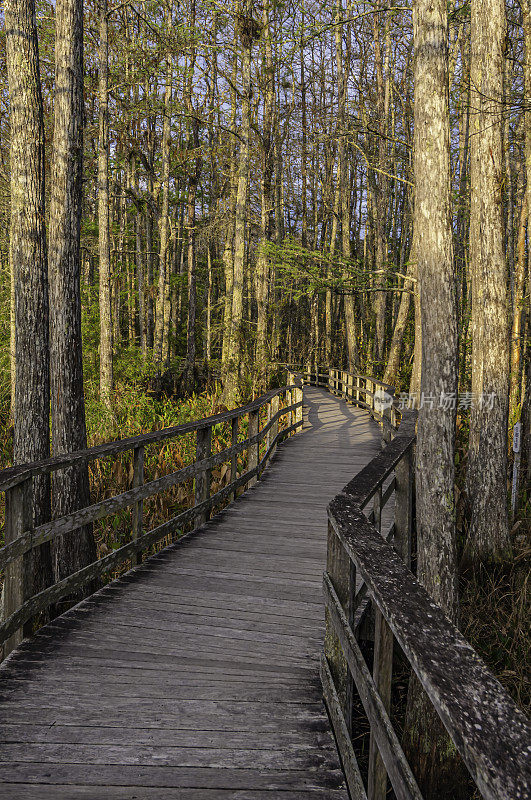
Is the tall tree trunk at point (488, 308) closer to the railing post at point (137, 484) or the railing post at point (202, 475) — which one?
the railing post at point (202, 475)

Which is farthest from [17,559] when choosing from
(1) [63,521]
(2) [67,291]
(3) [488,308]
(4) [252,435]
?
(3) [488,308]

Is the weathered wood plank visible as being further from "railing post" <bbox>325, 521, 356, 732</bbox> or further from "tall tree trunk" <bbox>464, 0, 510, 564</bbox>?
"tall tree trunk" <bbox>464, 0, 510, 564</bbox>

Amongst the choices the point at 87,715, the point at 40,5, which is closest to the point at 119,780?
the point at 87,715

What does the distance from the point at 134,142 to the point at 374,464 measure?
20280mm

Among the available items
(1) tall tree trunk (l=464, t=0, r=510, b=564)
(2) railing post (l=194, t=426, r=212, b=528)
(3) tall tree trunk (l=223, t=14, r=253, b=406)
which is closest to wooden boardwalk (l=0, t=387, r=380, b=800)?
(2) railing post (l=194, t=426, r=212, b=528)

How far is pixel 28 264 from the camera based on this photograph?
17.9 feet

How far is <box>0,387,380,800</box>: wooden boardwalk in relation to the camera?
248cm

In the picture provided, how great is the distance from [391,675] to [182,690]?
1.61 metres

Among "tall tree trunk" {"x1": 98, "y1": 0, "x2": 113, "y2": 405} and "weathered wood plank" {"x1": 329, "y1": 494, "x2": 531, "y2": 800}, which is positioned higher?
"tall tree trunk" {"x1": 98, "y1": 0, "x2": 113, "y2": 405}

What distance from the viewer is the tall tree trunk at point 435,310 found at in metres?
4.96

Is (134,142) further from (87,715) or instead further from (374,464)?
(87,715)

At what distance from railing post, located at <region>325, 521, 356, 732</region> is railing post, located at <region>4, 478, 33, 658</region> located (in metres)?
1.98

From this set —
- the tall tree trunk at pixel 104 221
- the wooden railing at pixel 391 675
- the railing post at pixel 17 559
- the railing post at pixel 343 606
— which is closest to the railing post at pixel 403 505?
the wooden railing at pixel 391 675

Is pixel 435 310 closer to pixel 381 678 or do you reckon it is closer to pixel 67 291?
pixel 381 678
